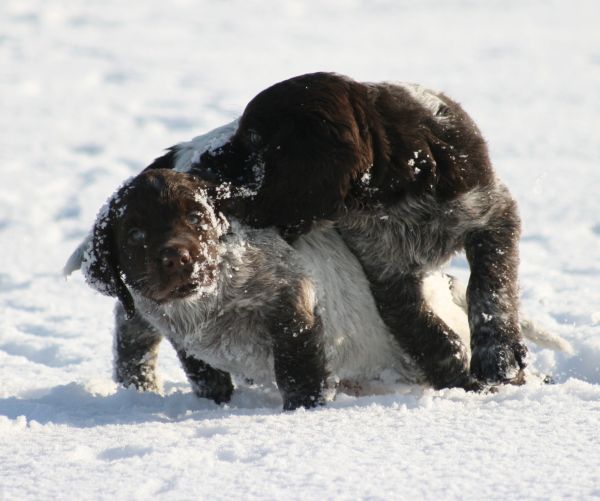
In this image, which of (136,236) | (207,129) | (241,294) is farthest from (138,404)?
(207,129)

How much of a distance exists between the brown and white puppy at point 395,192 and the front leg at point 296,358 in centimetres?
39

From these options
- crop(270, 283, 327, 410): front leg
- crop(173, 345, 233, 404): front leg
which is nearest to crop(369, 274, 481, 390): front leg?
crop(270, 283, 327, 410): front leg

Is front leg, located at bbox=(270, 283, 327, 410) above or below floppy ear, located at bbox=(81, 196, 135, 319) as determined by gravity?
below

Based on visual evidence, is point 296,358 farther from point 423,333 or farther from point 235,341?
point 423,333

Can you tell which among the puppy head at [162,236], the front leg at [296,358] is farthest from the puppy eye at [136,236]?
the front leg at [296,358]

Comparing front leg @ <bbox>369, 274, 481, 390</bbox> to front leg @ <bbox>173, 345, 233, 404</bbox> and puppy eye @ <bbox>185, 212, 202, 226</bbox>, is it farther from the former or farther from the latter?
puppy eye @ <bbox>185, 212, 202, 226</bbox>

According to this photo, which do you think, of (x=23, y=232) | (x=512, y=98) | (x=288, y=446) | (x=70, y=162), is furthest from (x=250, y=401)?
(x=512, y=98)

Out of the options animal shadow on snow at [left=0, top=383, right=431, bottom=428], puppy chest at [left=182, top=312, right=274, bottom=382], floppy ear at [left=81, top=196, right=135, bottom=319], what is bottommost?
animal shadow on snow at [left=0, top=383, right=431, bottom=428]

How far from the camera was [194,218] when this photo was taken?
15.6 feet

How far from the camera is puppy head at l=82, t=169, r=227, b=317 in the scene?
462 cm

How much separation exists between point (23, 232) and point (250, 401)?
516 cm

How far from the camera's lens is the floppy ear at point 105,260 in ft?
16.0

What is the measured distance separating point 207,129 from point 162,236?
328 inches

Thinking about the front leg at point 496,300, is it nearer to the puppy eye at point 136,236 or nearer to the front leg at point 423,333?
the front leg at point 423,333
